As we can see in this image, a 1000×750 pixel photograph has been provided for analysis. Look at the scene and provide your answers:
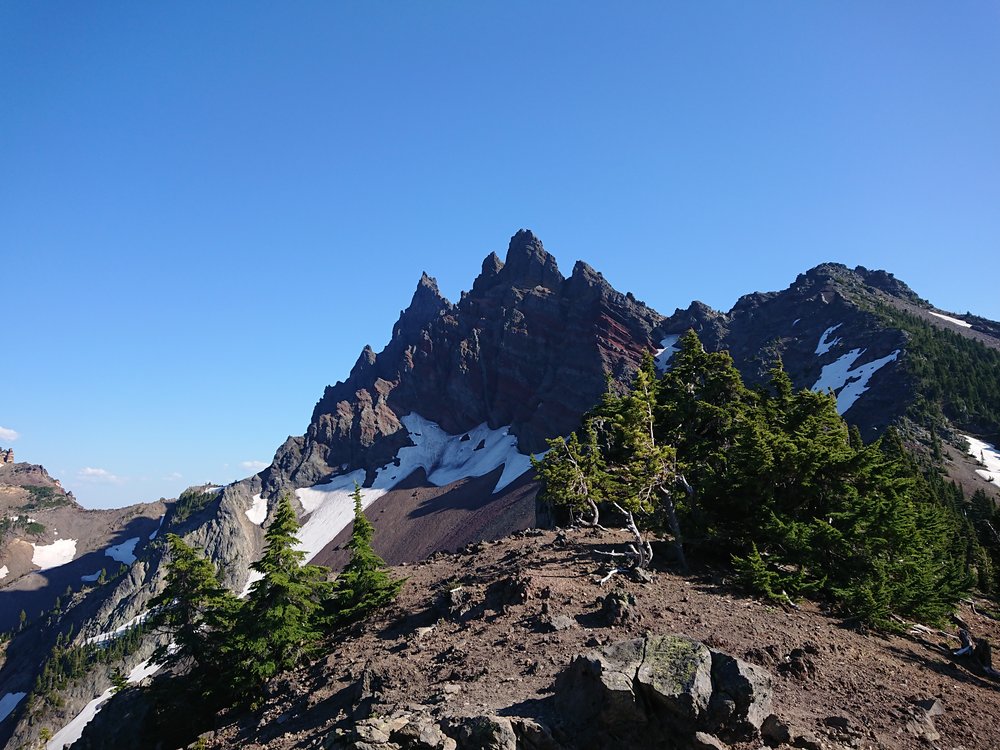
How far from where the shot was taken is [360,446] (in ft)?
494

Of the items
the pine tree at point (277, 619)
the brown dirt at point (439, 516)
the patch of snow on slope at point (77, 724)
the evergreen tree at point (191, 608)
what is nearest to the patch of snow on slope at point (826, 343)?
the brown dirt at point (439, 516)

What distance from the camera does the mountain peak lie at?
170 m

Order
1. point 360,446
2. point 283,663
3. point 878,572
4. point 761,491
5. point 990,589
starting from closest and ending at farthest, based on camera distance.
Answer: point 878,572 → point 283,663 → point 761,491 → point 990,589 → point 360,446

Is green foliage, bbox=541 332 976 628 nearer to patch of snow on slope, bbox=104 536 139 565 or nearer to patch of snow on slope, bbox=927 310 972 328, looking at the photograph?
patch of snow on slope, bbox=927 310 972 328

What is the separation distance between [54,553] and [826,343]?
8565 inches

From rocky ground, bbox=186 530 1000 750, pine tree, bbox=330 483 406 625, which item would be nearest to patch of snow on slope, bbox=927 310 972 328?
rocky ground, bbox=186 530 1000 750

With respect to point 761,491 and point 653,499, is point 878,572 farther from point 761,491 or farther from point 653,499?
point 653,499

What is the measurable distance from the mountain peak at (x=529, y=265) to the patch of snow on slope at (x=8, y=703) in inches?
5702

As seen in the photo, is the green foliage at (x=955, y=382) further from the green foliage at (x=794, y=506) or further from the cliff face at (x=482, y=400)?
the green foliage at (x=794, y=506)

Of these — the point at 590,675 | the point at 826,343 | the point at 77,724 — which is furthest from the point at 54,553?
the point at 826,343

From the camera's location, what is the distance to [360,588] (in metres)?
20.7

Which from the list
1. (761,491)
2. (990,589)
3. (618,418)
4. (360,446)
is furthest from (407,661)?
(360,446)

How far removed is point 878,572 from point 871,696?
21.2 ft

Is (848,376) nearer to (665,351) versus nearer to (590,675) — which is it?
(665,351)
